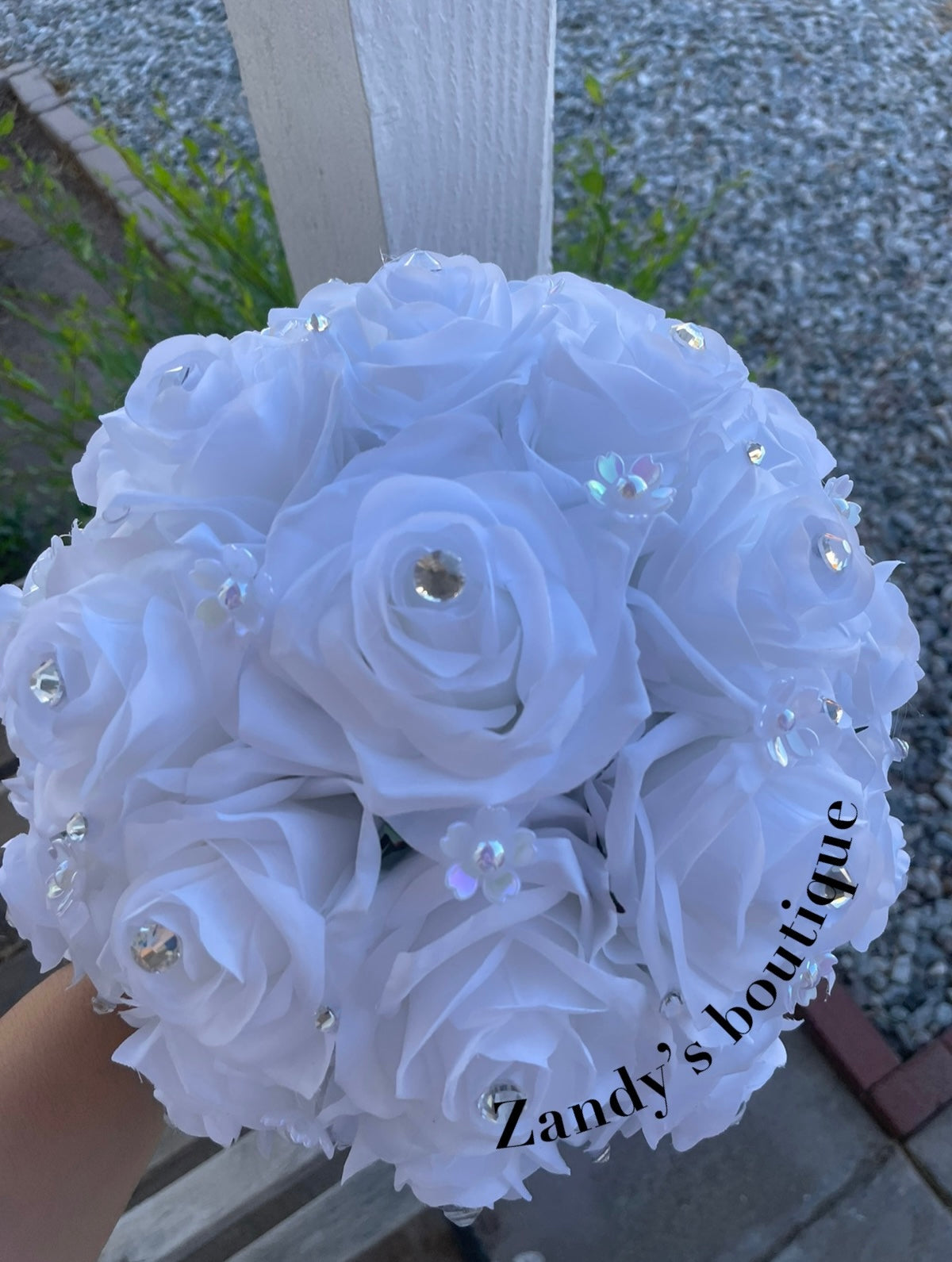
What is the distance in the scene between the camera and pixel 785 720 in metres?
0.40

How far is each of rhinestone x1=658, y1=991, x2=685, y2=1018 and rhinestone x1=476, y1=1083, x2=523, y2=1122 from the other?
7 cm

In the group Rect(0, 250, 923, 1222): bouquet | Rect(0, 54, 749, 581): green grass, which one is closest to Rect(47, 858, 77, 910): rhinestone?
Rect(0, 250, 923, 1222): bouquet

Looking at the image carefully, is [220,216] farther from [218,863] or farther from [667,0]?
[667,0]

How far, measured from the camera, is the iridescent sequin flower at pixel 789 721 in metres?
0.40

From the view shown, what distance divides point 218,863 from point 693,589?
0.74ft

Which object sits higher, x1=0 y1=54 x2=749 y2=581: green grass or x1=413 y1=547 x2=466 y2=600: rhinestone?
x1=413 y1=547 x2=466 y2=600: rhinestone

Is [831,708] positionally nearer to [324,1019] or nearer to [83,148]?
[324,1019]

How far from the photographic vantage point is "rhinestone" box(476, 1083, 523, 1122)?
39 cm

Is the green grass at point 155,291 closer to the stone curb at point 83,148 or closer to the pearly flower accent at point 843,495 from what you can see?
the stone curb at point 83,148

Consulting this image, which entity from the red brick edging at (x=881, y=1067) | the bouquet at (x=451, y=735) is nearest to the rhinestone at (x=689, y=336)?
the bouquet at (x=451, y=735)

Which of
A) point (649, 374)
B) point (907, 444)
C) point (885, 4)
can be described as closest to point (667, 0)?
point (885, 4)

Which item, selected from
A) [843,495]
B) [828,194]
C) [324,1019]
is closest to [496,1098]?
[324,1019]

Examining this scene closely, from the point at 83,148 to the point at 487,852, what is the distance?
8.82 ft

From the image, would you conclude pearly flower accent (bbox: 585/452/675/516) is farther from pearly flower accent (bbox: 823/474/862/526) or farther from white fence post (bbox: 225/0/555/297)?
white fence post (bbox: 225/0/555/297)
